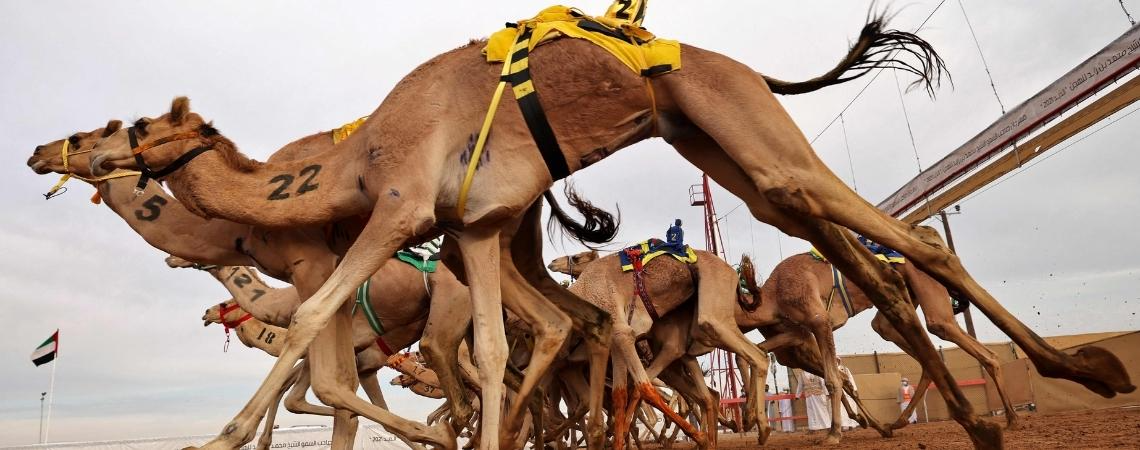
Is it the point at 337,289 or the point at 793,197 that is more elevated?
the point at 793,197

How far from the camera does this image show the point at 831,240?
15.8ft

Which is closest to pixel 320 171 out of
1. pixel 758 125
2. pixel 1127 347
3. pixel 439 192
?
pixel 439 192

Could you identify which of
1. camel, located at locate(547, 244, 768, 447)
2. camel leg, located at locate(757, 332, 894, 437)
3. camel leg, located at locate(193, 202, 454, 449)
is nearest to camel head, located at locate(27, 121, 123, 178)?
camel leg, located at locate(193, 202, 454, 449)

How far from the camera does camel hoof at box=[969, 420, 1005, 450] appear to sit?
4.18 meters

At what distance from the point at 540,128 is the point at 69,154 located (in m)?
4.02

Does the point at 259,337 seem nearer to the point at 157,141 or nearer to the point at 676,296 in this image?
the point at 676,296

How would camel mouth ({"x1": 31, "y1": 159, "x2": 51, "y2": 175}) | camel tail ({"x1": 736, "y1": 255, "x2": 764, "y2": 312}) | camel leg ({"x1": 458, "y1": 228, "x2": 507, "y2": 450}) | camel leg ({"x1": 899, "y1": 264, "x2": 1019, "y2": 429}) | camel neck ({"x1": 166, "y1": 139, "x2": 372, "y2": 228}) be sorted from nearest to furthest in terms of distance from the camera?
camel leg ({"x1": 458, "y1": 228, "x2": 507, "y2": 450}), camel neck ({"x1": 166, "y1": 139, "x2": 372, "y2": 228}), camel mouth ({"x1": 31, "y1": 159, "x2": 51, "y2": 175}), camel leg ({"x1": 899, "y1": 264, "x2": 1019, "y2": 429}), camel tail ({"x1": 736, "y1": 255, "x2": 764, "y2": 312})

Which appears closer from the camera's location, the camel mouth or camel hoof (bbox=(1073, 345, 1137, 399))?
camel hoof (bbox=(1073, 345, 1137, 399))

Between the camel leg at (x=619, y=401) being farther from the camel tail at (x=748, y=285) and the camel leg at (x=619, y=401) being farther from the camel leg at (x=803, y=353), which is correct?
the camel leg at (x=803, y=353)

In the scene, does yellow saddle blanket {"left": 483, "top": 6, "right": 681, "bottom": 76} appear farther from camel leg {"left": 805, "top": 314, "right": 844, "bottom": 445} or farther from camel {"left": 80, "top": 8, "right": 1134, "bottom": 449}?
camel leg {"left": 805, "top": 314, "right": 844, "bottom": 445}

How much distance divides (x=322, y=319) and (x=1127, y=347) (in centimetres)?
1482

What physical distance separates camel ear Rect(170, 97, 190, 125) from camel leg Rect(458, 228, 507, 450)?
215 cm

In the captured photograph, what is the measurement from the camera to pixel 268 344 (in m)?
12.9

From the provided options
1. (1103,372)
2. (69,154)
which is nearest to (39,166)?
(69,154)
